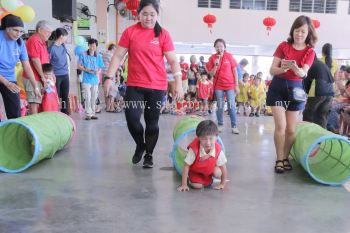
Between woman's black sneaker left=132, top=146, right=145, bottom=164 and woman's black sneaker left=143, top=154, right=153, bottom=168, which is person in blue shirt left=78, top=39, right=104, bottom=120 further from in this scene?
woman's black sneaker left=143, top=154, right=153, bottom=168

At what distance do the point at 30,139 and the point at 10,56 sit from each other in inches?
35.8

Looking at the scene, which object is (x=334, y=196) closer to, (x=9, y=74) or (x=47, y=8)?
(x=9, y=74)

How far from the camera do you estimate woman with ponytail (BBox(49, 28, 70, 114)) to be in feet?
18.0

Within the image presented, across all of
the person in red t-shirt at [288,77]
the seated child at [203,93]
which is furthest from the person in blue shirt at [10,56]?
the seated child at [203,93]

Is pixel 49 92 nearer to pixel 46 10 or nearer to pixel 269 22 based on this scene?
pixel 46 10

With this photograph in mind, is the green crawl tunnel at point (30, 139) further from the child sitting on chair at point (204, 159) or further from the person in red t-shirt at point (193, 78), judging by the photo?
the person in red t-shirt at point (193, 78)

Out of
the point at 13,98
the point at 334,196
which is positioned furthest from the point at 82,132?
the point at 334,196

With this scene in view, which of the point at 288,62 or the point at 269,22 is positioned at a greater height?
the point at 269,22

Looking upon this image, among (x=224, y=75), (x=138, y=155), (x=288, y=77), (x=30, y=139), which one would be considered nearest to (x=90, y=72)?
(x=224, y=75)

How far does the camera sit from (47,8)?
1081cm

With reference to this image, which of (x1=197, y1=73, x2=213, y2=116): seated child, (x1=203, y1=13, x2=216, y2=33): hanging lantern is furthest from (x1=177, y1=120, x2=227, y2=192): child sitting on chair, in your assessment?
(x1=203, y1=13, x2=216, y2=33): hanging lantern

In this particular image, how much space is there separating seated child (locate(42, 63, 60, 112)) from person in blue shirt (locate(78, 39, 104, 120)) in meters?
1.65

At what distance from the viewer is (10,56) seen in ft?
12.4

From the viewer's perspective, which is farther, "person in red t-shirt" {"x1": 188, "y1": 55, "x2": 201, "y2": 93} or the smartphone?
"person in red t-shirt" {"x1": 188, "y1": 55, "x2": 201, "y2": 93}
